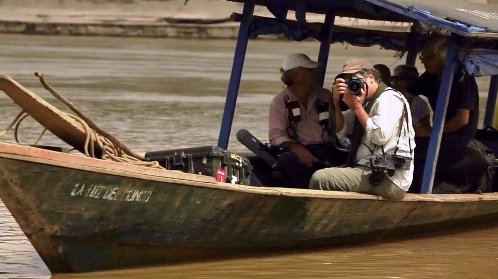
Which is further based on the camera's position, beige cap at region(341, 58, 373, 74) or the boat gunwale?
beige cap at region(341, 58, 373, 74)

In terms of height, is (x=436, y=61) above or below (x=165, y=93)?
above

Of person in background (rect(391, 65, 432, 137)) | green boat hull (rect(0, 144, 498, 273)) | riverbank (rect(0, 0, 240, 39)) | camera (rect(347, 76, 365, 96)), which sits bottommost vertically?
riverbank (rect(0, 0, 240, 39))

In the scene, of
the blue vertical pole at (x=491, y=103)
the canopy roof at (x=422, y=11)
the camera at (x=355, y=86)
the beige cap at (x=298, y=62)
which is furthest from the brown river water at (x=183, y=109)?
the blue vertical pole at (x=491, y=103)

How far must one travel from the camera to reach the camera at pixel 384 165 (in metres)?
7.89

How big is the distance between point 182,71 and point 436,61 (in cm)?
1573

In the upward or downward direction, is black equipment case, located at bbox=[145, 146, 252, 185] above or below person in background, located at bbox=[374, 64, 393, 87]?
below

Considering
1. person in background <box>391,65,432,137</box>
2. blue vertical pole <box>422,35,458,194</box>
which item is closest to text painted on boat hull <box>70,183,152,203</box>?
blue vertical pole <box>422,35,458,194</box>

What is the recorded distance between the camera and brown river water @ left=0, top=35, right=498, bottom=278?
7.97 metres

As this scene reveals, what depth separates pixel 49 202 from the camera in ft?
22.7

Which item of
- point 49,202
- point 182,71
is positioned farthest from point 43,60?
point 49,202

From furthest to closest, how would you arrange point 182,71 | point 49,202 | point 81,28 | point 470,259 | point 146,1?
point 146,1, point 81,28, point 182,71, point 470,259, point 49,202

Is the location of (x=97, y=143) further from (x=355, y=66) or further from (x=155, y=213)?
(x=355, y=66)

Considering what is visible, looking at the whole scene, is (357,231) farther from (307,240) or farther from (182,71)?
(182,71)

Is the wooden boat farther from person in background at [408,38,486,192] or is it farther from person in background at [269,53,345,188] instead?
person in background at [269,53,345,188]
